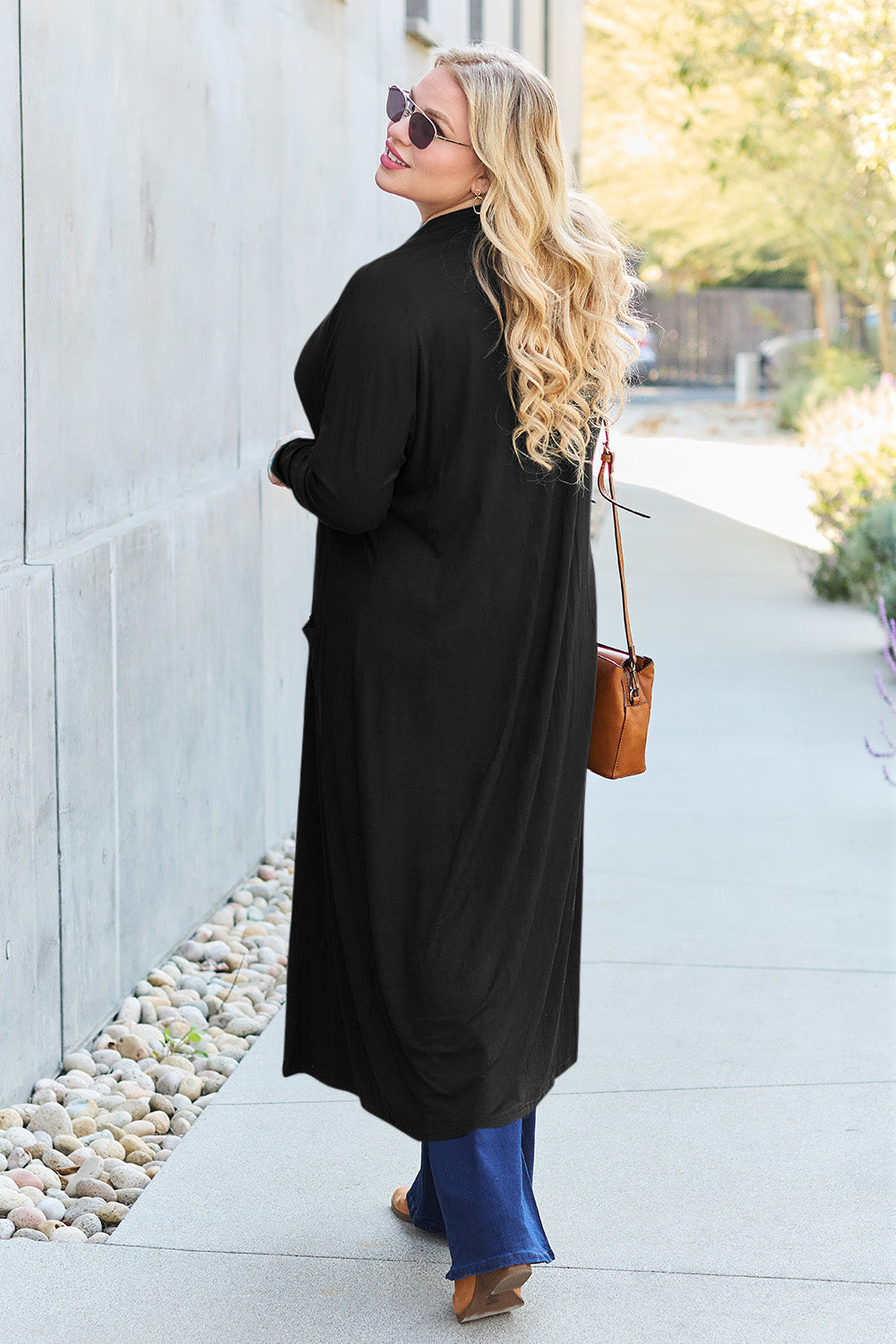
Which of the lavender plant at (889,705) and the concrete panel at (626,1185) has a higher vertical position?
the lavender plant at (889,705)

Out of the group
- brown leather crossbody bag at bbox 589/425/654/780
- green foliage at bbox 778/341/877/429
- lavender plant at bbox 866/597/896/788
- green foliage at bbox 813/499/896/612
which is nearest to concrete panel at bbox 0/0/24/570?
brown leather crossbody bag at bbox 589/425/654/780

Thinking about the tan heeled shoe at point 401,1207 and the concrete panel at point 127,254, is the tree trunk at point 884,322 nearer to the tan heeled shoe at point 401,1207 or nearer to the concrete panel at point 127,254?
the concrete panel at point 127,254

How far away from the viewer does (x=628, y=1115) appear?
3.64 meters

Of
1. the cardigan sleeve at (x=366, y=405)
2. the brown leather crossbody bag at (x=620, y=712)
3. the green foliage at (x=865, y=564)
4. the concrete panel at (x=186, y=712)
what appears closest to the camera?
the cardigan sleeve at (x=366, y=405)

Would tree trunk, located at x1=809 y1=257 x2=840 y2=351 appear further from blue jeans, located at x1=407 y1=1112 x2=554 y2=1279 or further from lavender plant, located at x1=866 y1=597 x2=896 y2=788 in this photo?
blue jeans, located at x1=407 y1=1112 x2=554 y2=1279

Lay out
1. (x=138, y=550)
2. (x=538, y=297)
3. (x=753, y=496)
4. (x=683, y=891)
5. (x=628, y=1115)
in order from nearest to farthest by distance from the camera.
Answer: (x=538, y=297)
(x=628, y=1115)
(x=138, y=550)
(x=683, y=891)
(x=753, y=496)

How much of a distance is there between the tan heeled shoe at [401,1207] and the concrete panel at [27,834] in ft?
3.01

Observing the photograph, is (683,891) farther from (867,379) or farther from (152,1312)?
(867,379)

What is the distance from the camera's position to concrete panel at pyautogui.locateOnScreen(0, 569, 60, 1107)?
339 centimetres

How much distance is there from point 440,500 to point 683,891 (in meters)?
2.97

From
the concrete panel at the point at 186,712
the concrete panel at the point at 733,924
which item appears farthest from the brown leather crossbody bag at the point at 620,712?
the concrete panel at the point at 733,924

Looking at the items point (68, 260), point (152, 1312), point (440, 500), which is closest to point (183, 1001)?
point (152, 1312)

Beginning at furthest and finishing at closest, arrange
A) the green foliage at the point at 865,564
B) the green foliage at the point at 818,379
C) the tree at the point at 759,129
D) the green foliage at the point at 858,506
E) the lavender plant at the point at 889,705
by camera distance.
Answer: the green foliage at the point at 818,379 → the tree at the point at 759,129 → the green foliage at the point at 858,506 → the green foliage at the point at 865,564 → the lavender plant at the point at 889,705

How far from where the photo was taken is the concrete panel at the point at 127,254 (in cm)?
358
